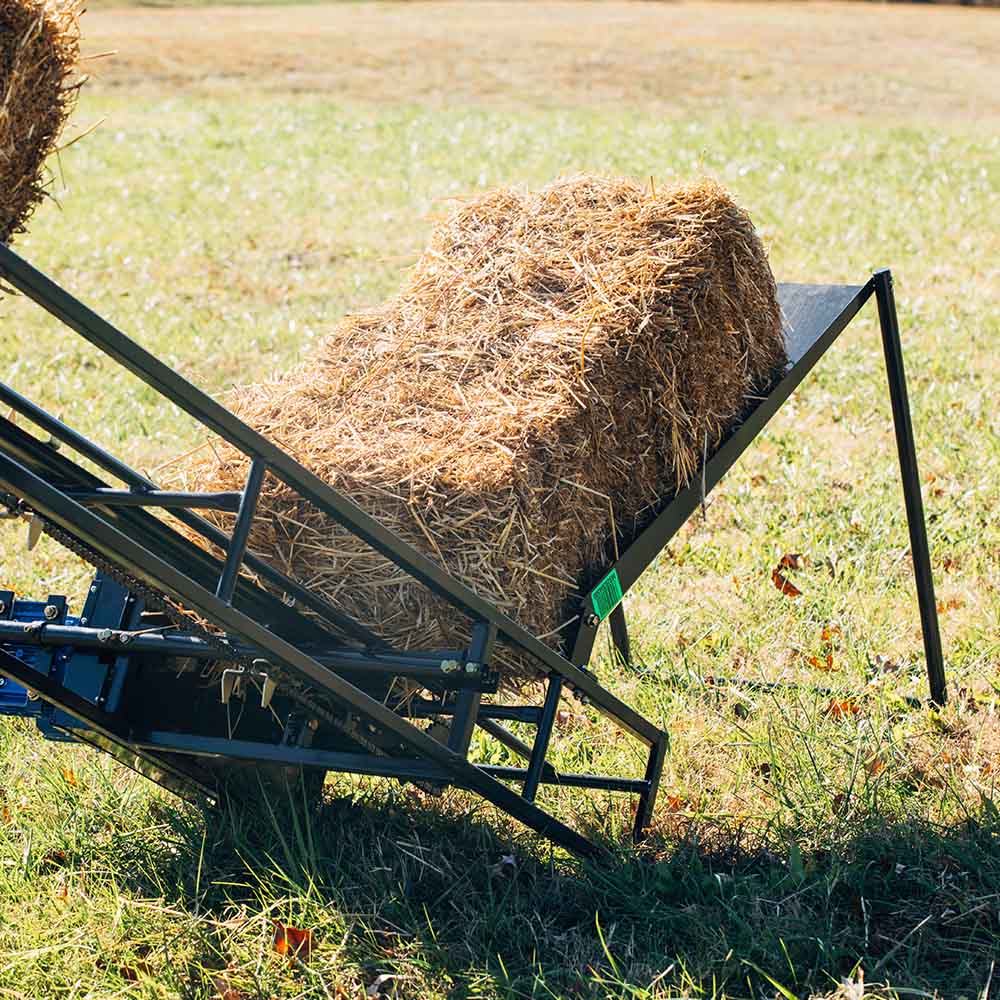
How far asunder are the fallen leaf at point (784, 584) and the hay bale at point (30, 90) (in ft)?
10.4

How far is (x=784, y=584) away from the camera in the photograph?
194 inches

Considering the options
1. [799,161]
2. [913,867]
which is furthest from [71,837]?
[799,161]

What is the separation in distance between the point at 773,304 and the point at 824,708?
1.35 m

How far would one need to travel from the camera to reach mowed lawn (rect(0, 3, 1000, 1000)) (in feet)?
9.87

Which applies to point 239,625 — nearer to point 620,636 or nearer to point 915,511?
point 620,636

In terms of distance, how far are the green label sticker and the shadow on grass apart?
0.65 m

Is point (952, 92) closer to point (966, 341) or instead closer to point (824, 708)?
point (966, 341)

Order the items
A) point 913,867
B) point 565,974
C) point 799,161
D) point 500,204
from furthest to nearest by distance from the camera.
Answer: point 799,161 → point 500,204 → point 913,867 → point 565,974

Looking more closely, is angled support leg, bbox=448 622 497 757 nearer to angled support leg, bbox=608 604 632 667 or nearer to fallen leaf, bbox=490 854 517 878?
fallen leaf, bbox=490 854 517 878

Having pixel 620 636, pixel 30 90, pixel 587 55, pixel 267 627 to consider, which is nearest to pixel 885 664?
pixel 620 636

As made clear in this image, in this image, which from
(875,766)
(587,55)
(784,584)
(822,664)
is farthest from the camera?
(587,55)

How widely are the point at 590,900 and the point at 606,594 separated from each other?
0.76 m

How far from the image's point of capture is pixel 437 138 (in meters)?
14.5

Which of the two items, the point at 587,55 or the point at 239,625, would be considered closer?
the point at 239,625
